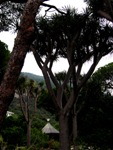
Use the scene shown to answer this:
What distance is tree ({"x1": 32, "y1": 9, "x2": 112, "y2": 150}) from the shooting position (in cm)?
1342

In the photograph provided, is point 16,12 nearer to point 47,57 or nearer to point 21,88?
point 47,57

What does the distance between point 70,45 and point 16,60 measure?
8268 millimetres

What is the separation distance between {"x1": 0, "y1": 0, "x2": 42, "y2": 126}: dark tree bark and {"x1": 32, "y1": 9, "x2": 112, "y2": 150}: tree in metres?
7.47

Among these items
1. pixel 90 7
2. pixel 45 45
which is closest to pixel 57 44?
pixel 45 45

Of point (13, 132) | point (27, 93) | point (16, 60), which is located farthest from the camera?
point (13, 132)

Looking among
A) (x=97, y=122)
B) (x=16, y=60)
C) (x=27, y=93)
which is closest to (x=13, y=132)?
(x=27, y=93)

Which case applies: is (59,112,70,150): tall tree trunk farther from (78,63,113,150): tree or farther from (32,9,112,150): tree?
(78,63,113,150): tree

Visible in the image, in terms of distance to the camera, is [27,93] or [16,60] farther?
[27,93]

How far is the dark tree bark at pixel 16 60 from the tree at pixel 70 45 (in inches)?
294

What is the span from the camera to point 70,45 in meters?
13.6

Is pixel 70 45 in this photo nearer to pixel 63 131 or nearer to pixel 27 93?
pixel 63 131

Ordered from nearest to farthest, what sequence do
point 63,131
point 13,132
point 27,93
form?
point 63,131
point 27,93
point 13,132

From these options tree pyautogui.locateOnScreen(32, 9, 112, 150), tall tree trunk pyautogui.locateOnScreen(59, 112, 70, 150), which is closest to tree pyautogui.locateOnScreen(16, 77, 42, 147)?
tree pyautogui.locateOnScreen(32, 9, 112, 150)

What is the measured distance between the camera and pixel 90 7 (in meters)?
12.5
